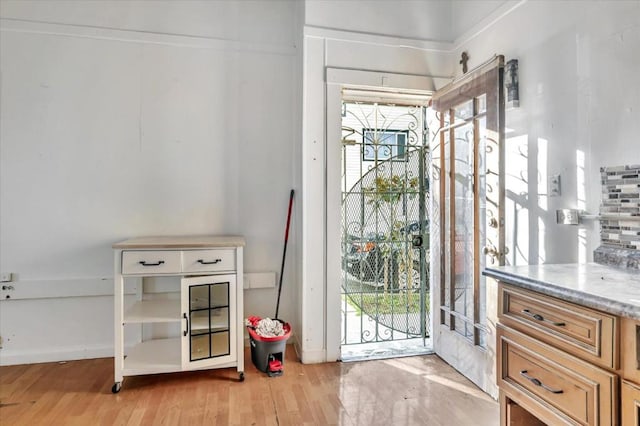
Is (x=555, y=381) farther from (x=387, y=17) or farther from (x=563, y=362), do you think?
(x=387, y=17)

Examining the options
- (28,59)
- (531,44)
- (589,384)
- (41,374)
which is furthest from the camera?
(28,59)

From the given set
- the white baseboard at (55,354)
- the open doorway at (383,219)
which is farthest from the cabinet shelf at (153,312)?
the open doorway at (383,219)

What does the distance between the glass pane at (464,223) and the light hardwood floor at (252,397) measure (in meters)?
0.50

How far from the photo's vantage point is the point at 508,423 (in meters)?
1.45

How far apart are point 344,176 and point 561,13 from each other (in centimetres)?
163

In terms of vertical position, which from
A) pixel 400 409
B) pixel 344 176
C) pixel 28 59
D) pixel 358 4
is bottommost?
pixel 400 409

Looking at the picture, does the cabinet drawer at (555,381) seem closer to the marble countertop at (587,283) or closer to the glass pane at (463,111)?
Result: the marble countertop at (587,283)

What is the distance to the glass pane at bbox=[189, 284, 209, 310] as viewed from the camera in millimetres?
2291

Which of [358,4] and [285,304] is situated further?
[285,304]

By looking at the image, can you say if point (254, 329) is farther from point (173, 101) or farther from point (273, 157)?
point (173, 101)

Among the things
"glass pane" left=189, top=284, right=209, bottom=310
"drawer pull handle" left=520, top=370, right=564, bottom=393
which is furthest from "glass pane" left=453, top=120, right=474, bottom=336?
"glass pane" left=189, top=284, right=209, bottom=310

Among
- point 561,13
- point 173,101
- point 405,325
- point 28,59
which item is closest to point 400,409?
point 405,325

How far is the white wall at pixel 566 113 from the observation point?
5.09 ft

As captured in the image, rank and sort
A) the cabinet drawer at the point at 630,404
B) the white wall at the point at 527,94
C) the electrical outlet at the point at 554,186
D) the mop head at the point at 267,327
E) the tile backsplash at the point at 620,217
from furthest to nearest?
1. the mop head at the point at 267,327
2. the electrical outlet at the point at 554,186
3. the white wall at the point at 527,94
4. the tile backsplash at the point at 620,217
5. the cabinet drawer at the point at 630,404
